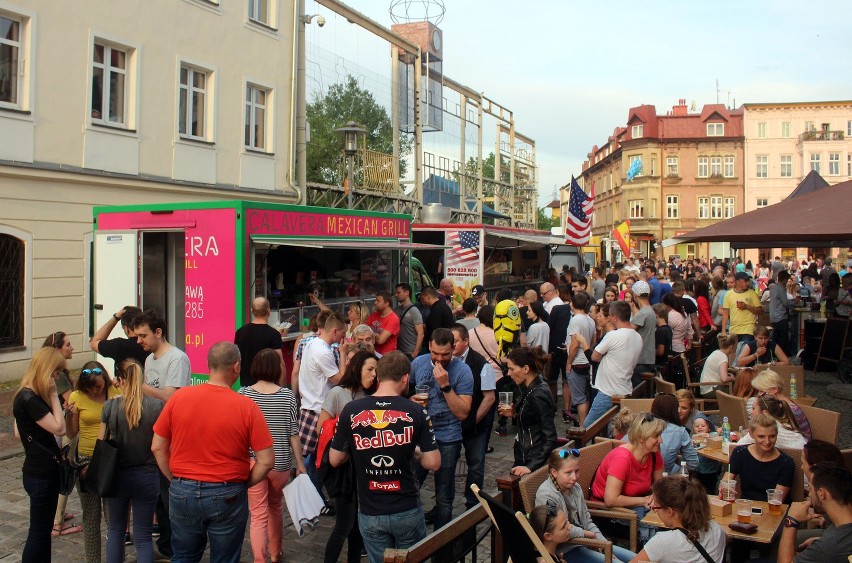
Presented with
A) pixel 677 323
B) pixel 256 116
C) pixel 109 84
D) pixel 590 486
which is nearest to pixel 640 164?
pixel 256 116

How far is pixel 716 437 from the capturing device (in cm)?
672

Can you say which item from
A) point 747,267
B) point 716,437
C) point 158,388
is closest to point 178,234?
point 158,388

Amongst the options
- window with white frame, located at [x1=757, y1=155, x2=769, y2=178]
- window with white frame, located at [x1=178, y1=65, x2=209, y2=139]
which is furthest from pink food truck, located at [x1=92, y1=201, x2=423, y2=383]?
window with white frame, located at [x1=757, y1=155, x2=769, y2=178]

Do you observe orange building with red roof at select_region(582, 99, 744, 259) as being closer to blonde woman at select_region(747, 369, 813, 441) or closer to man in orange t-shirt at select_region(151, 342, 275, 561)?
blonde woman at select_region(747, 369, 813, 441)

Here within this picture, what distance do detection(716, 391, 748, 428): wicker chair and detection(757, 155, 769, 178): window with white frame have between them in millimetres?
58298

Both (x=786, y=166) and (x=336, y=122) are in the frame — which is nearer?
(x=336, y=122)

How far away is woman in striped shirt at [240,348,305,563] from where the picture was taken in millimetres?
5152

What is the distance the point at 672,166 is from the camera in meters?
61.7

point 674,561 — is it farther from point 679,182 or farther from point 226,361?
point 679,182

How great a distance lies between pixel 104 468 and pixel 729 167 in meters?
63.4

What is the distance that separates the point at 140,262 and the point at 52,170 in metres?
4.69

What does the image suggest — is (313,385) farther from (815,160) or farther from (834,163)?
(834,163)

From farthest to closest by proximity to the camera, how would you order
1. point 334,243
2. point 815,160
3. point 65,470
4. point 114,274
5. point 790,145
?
1. point 790,145
2. point 815,160
3. point 334,243
4. point 114,274
5. point 65,470

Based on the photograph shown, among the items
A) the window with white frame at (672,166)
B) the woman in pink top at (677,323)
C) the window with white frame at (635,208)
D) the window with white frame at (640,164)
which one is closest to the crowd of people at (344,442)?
the woman in pink top at (677,323)
